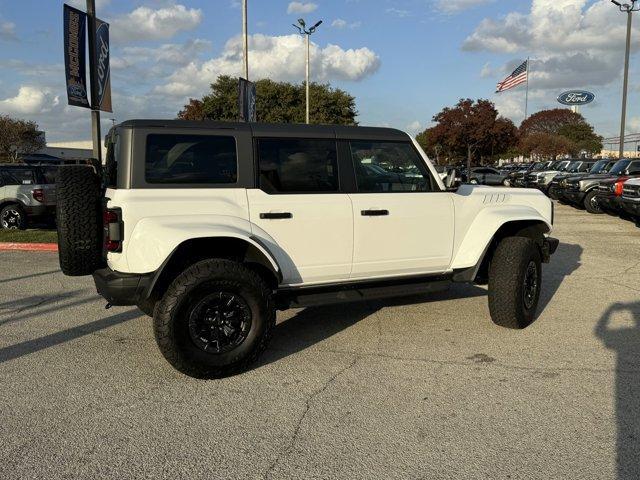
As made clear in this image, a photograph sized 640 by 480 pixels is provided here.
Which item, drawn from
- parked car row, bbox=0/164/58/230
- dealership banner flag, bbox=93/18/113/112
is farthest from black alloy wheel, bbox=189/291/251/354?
parked car row, bbox=0/164/58/230

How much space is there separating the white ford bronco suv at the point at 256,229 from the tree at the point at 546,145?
74.9 m

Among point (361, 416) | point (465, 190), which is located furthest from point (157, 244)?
point (465, 190)

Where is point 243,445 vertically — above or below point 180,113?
below

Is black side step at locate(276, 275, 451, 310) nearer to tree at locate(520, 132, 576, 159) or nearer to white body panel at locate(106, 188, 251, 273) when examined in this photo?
white body panel at locate(106, 188, 251, 273)

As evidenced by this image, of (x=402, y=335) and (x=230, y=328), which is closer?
(x=230, y=328)

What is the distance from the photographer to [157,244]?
3.92m

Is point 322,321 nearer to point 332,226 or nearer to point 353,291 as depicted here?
point 353,291

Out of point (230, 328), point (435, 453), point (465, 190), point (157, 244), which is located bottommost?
point (435, 453)

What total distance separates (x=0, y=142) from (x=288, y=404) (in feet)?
192

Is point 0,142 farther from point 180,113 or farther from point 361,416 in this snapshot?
point 361,416

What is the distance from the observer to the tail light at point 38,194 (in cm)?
1252

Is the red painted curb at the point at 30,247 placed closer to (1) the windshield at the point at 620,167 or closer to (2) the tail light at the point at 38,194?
(2) the tail light at the point at 38,194

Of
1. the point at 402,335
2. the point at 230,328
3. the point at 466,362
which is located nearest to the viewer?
the point at 230,328

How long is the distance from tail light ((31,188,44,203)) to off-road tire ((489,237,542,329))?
35.4 feet
